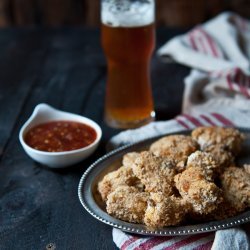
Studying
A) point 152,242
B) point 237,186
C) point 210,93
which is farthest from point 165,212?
point 210,93

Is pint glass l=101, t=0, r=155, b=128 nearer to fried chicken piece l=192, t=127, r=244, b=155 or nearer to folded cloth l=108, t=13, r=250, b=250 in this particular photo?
folded cloth l=108, t=13, r=250, b=250

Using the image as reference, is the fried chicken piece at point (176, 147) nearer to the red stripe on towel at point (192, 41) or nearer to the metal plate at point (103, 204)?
the metal plate at point (103, 204)

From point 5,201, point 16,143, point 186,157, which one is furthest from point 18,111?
point 186,157

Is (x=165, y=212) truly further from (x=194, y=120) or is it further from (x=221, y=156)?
(x=194, y=120)

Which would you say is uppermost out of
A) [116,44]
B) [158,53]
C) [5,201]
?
[116,44]

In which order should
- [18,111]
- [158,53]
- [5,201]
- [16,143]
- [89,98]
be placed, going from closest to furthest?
[5,201]
[16,143]
[18,111]
[89,98]
[158,53]

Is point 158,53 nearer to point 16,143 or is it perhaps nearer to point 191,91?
point 191,91

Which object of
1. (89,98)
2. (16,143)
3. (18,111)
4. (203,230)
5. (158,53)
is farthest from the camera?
(158,53)
